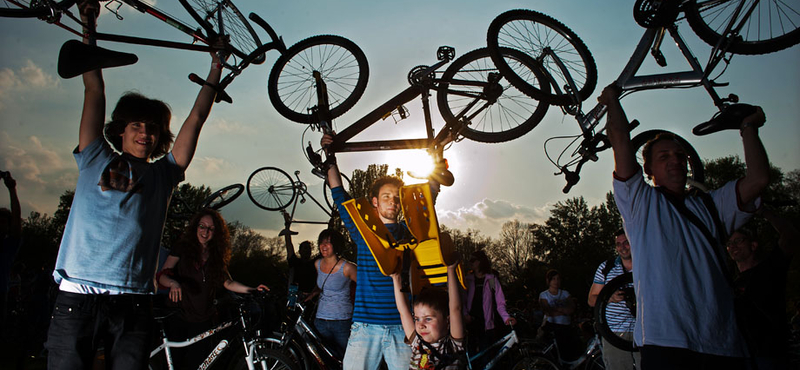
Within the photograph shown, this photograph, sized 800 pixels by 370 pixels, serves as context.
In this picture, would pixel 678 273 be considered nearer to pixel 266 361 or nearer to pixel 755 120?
pixel 755 120

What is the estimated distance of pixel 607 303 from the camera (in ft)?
13.5

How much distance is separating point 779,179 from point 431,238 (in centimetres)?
5113

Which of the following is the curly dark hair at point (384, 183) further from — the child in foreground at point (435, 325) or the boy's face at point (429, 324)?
the boy's face at point (429, 324)

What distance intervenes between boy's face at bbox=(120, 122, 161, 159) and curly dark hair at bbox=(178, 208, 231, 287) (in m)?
2.55

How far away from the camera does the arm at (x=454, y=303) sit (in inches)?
106

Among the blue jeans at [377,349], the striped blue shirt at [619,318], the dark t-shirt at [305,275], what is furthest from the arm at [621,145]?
the dark t-shirt at [305,275]

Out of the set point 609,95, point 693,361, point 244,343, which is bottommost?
point 244,343

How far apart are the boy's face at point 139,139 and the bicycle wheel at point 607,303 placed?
12.5 feet

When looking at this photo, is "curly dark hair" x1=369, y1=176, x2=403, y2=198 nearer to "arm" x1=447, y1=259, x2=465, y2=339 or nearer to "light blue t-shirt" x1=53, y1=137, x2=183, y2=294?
"arm" x1=447, y1=259, x2=465, y2=339

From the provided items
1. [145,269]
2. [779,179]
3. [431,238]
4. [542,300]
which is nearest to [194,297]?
[145,269]

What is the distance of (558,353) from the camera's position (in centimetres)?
671

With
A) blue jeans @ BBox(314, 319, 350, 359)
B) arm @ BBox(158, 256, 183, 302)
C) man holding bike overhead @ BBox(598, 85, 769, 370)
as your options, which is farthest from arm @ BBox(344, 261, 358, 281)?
man holding bike overhead @ BBox(598, 85, 769, 370)

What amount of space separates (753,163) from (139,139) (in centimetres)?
328

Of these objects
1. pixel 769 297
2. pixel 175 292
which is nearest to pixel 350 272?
pixel 175 292
